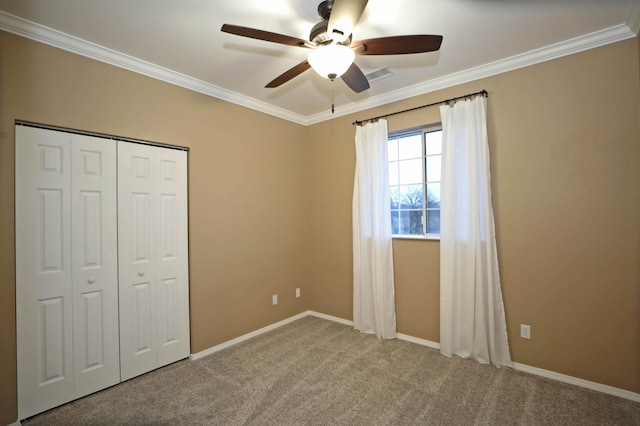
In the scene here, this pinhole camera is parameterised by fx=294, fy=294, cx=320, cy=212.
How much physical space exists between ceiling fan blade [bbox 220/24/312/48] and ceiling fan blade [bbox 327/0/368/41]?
0.23 m

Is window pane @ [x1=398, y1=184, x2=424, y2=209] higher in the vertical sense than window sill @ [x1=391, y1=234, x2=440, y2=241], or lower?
higher

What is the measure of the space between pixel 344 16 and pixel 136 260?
2469mm

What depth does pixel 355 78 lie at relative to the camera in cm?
209

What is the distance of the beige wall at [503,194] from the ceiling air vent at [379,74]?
0.51 metres

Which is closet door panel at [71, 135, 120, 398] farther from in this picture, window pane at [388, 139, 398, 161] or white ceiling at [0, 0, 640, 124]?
window pane at [388, 139, 398, 161]

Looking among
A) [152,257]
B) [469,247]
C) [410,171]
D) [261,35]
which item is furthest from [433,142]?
[152,257]

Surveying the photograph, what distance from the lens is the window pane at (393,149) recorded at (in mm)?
3477

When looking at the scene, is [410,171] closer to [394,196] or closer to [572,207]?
[394,196]

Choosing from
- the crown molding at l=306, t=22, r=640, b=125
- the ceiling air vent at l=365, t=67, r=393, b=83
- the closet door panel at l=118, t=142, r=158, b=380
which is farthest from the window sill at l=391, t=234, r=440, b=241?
the closet door panel at l=118, t=142, r=158, b=380

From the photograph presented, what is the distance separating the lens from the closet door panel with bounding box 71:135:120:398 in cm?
225

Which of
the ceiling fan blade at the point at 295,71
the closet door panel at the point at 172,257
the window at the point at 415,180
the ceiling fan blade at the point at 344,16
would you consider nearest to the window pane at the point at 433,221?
the window at the point at 415,180

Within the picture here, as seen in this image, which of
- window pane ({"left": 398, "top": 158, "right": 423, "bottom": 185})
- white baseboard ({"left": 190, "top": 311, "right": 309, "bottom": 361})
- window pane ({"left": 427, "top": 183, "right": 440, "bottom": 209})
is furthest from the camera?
window pane ({"left": 398, "top": 158, "right": 423, "bottom": 185})

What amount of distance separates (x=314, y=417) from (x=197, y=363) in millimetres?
1363

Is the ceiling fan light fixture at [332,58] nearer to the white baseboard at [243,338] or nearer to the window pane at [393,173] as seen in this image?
the window pane at [393,173]
